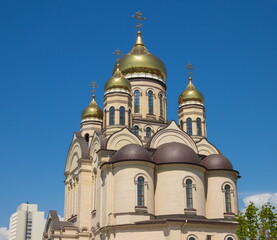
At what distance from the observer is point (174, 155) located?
26.1 m

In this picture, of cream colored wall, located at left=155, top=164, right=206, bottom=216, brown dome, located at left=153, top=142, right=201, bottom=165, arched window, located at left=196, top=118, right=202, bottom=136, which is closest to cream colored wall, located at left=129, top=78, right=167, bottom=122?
arched window, located at left=196, top=118, right=202, bottom=136

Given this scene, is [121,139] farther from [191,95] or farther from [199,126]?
[191,95]

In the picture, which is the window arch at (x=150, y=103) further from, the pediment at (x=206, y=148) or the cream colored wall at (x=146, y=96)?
the pediment at (x=206, y=148)

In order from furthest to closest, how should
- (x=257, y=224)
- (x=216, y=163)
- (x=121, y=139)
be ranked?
(x=121, y=139)
(x=216, y=163)
(x=257, y=224)

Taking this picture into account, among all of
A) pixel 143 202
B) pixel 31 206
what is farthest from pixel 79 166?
pixel 31 206

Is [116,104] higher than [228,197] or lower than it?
higher

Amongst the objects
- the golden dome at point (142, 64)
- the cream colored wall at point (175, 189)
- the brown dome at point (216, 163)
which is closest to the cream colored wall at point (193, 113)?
the golden dome at point (142, 64)

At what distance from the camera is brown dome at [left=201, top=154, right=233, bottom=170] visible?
91.3 ft

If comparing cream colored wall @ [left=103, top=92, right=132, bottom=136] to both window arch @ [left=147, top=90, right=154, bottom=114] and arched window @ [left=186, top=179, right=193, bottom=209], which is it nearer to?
window arch @ [left=147, top=90, right=154, bottom=114]

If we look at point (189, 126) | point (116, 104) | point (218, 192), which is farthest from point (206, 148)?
point (116, 104)

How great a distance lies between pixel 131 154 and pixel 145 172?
49.5 inches

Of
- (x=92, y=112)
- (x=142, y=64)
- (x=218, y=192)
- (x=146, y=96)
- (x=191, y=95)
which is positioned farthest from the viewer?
(x=92, y=112)

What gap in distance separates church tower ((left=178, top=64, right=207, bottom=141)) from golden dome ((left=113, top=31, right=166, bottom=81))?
7.43 ft

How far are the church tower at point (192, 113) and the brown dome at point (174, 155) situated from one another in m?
5.43
